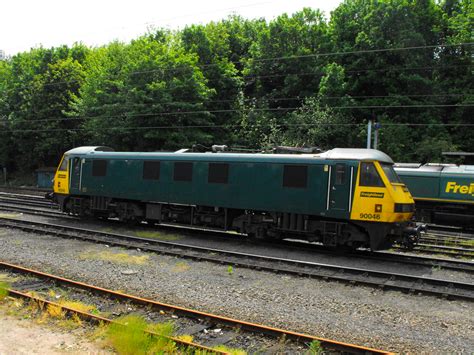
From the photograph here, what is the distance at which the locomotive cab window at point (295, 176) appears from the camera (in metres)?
14.3

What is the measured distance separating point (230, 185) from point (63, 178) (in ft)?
29.5

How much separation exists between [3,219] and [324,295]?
15182 millimetres

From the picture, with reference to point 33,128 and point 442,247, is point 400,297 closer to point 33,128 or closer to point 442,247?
point 442,247

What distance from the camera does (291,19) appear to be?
42.8m

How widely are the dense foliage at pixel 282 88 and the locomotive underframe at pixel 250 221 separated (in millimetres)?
13893

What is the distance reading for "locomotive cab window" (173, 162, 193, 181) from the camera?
16.7m

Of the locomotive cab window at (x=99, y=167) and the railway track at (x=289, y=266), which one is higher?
the locomotive cab window at (x=99, y=167)

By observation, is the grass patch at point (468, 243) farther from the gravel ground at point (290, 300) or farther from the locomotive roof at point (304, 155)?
the gravel ground at point (290, 300)

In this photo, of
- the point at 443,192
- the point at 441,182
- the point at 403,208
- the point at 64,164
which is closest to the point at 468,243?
the point at 443,192

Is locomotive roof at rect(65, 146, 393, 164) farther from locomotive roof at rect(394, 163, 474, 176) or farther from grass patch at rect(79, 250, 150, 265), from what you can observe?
locomotive roof at rect(394, 163, 474, 176)

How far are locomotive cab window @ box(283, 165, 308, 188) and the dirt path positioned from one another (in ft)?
28.0

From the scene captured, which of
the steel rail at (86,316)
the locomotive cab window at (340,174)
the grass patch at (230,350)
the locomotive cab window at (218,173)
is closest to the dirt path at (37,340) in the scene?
the steel rail at (86,316)

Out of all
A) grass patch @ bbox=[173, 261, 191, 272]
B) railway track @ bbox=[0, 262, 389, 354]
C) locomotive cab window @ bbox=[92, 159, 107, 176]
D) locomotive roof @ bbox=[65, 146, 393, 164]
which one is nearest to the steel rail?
railway track @ bbox=[0, 262, 389, 354]

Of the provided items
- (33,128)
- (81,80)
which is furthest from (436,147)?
(33,128)
